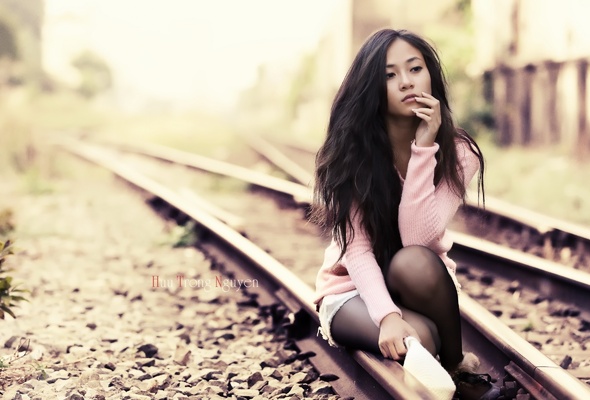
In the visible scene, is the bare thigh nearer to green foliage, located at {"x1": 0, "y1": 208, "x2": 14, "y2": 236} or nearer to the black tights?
the black tights

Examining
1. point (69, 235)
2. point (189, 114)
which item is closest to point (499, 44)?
point (69, 235)

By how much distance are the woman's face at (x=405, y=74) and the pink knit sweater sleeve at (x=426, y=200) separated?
157 millimetres

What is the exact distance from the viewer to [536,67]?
35.6ft

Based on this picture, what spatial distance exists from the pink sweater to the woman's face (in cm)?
15

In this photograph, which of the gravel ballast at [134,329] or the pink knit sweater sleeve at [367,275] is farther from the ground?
the pink knit sweater sleeve at [367,275]

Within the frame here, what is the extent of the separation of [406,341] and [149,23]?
4777cm

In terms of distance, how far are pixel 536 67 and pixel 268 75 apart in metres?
32.5

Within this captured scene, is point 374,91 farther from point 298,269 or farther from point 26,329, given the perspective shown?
point 298,269

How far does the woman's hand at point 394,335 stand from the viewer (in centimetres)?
241

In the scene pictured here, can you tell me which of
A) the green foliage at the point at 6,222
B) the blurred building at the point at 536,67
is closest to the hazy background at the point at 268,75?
the blurred building at the point at 536,67

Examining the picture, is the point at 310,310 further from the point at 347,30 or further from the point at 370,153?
the point at 347,30

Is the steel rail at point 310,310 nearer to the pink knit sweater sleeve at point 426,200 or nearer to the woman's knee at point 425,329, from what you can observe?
the woman's knee at point 425,329

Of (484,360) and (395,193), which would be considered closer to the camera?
(395,193)

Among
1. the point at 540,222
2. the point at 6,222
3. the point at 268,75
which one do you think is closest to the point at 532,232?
the point at 540,222
